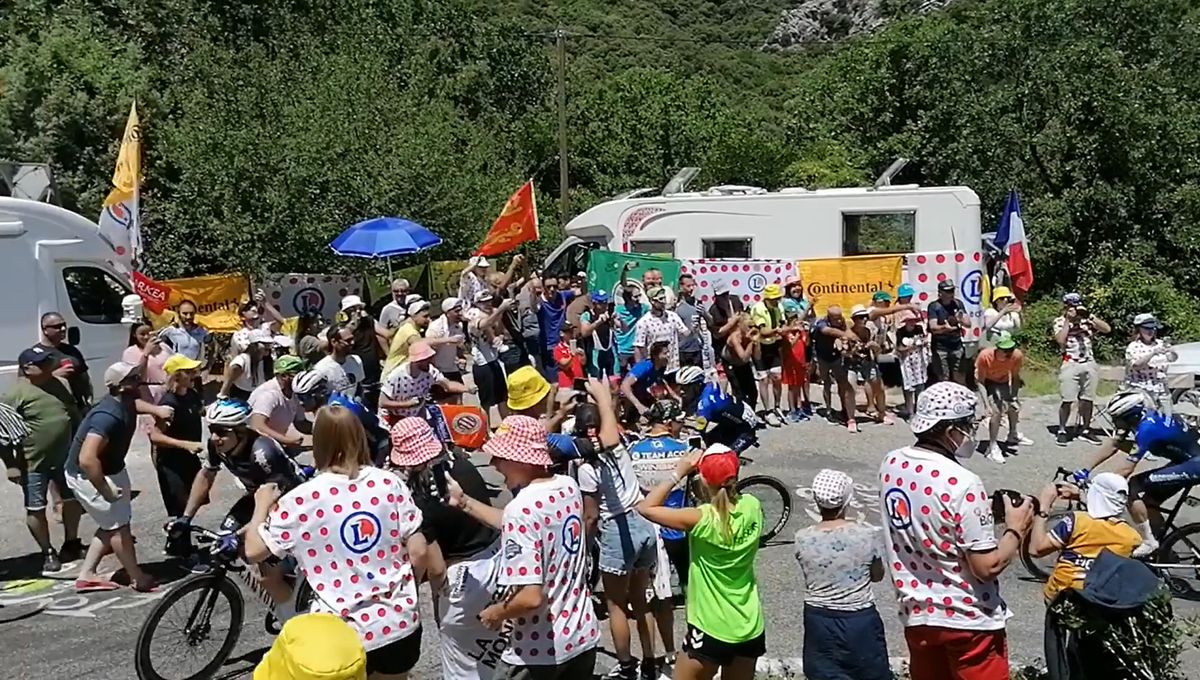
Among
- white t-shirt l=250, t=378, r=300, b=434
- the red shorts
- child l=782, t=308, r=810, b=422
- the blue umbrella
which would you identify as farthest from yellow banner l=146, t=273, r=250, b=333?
the red shorts

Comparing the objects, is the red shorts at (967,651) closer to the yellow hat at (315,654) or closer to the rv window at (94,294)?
the yellow hat at (315,654)

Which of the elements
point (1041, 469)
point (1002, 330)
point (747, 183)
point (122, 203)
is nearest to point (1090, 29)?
point (747, 183)

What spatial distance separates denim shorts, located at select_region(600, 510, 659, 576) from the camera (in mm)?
5652

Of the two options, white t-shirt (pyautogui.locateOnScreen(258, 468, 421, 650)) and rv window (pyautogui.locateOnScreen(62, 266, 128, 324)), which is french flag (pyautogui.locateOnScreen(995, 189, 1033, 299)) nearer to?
rv window (pyautogui.locateOnScreen(62, 266, 128, 324))

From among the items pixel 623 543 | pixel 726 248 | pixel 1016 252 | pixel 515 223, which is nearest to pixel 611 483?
pixel 623 543

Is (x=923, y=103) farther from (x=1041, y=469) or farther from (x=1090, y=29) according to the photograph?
(x=1041, y=469)

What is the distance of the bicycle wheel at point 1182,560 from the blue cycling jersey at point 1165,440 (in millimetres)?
499

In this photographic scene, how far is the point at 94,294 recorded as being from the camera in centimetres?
1394

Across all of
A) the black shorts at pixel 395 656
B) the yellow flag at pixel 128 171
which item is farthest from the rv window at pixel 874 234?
the black shorts at pixel 395 656

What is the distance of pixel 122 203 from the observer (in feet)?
47.6

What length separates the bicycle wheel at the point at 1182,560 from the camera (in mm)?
7285

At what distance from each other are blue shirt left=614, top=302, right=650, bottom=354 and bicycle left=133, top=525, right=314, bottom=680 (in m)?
7.61

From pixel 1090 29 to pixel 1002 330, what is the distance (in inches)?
Result: 636

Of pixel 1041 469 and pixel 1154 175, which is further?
pixel 1154 175
